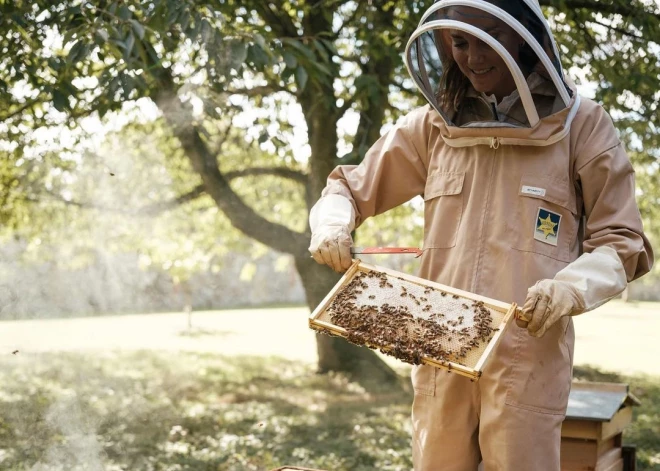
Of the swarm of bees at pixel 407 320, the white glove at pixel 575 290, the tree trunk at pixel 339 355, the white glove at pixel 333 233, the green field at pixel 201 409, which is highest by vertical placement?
the white glove at pixel 333 233

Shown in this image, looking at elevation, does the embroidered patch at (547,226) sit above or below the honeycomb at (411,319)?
above

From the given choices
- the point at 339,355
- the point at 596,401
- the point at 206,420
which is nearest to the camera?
the point at 596,401

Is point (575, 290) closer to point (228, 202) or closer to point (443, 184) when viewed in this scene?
point (443, 184)

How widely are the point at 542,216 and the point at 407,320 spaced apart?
468mm

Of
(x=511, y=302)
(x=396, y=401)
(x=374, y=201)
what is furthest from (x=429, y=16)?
(x=396, y=401)

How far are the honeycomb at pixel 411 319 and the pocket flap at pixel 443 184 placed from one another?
28 centimetres

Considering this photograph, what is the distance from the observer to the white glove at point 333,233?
215cm

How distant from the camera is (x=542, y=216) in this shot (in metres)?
2.10

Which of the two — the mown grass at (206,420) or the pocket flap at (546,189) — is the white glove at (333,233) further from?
the mown grass at (206,420)

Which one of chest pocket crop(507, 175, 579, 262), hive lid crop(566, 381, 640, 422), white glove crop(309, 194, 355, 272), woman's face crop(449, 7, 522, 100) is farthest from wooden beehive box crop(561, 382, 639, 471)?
woman's face crop(449, 7, 522, 100)

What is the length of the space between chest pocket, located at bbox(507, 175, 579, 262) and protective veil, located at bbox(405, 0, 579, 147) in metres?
0.12

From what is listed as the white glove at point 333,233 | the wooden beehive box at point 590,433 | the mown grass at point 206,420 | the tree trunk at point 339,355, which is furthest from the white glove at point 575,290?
the tree trunk at point 339,355

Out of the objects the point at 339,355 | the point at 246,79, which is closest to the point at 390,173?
the point at 246,79

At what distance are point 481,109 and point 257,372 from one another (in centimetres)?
720
